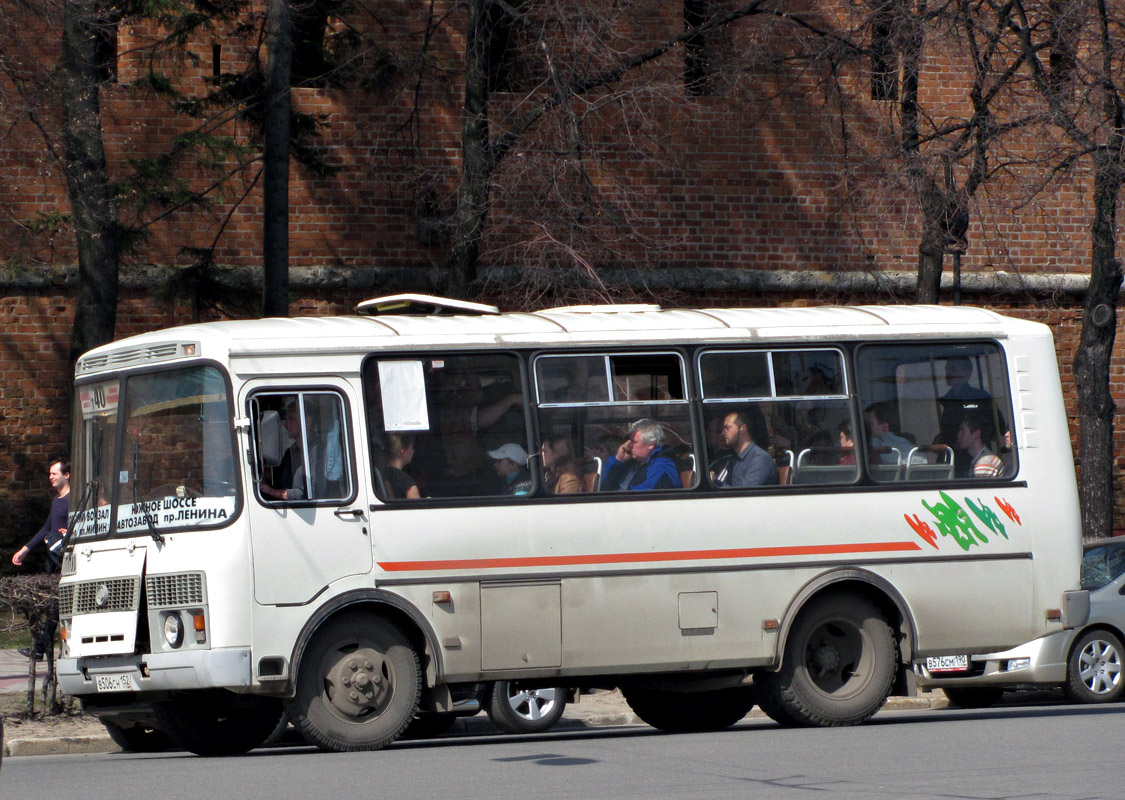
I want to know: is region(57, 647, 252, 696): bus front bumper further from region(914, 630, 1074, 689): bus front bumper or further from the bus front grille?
region(914, 630, 1074, 689): bus front bumper

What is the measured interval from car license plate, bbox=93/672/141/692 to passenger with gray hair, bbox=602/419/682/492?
10.5 feet

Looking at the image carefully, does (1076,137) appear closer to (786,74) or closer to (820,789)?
(786,74)

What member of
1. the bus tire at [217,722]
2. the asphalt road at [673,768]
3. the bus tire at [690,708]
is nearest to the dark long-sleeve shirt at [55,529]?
the asphalt road at [673,768]

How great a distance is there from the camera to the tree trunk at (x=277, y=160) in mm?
17469

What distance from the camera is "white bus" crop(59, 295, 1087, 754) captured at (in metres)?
10.1

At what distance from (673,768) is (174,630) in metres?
3.13

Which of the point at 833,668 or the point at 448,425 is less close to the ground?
the point at 448,425

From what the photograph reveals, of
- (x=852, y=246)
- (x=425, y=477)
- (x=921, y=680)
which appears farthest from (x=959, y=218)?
(x=425, y=477)

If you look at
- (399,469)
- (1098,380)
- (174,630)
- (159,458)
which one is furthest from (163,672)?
(1098,380)

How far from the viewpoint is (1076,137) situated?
17.0m

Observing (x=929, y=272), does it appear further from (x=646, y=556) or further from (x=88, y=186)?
(x=88, y=186)

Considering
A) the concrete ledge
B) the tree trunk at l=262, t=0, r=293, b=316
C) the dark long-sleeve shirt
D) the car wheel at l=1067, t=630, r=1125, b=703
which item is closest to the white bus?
the concrete ledge

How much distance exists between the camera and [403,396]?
10578 mm

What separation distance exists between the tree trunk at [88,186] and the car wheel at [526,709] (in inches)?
274
